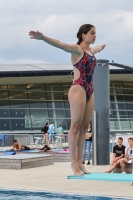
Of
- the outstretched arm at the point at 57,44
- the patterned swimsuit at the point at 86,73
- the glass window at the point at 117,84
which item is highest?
the glass window at the point at 117,84

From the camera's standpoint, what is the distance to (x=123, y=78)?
133 ft

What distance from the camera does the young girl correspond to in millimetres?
4961

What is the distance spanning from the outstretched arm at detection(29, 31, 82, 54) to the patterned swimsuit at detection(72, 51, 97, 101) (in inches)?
5.0

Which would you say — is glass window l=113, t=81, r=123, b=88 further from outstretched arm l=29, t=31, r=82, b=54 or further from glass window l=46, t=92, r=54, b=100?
outstretched arm l=29, t=31, r=82, b=54

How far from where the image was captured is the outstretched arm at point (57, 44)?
4695 millimetres

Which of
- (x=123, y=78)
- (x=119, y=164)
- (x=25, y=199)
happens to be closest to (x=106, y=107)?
(x=119, y=164)

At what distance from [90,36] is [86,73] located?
1.37 ft

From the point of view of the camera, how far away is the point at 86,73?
201 inches

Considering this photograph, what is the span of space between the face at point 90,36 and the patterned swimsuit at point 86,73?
16 centimetres

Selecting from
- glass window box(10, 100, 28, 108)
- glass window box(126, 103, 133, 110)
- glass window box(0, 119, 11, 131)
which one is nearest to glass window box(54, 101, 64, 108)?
glass window box(10, 100, 28, 108)

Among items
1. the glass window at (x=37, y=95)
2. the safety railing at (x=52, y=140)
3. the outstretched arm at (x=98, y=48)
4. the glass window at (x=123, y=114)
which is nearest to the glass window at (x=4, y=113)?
the glass window at (x=37, y=95)

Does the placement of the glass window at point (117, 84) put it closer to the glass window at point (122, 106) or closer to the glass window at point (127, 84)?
the glass window at point (127, 84)

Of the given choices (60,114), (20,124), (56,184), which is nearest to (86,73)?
(56,184)

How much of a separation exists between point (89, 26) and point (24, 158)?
12.7 metres
